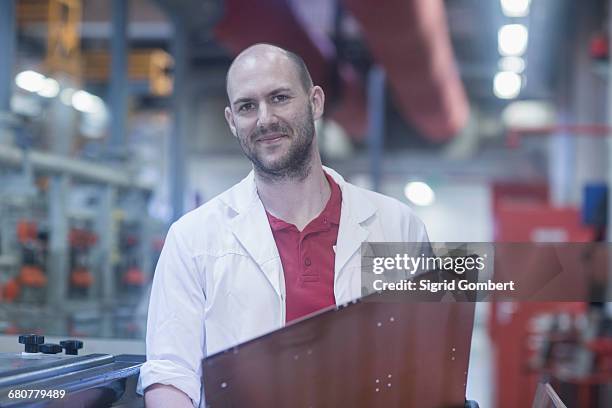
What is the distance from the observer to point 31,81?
7.36 m

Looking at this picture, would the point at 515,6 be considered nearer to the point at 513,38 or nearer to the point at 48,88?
the point at 513,38

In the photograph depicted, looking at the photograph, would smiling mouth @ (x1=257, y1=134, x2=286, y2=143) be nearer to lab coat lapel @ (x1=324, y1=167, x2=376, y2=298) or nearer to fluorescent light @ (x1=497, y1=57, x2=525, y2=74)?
lab coat lapel @ (x1=324, y1=167, x2=376, y2=298)

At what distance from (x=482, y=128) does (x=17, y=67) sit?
6.66 metres

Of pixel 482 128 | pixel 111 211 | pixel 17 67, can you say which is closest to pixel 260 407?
pixel 111 211

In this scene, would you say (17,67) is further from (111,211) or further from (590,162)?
(590,162)

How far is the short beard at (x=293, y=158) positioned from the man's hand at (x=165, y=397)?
0.36 m

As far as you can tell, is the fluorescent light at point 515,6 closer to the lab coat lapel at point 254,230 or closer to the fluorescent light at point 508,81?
the fluorescent light at point 508,81

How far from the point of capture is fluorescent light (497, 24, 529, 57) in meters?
5.33

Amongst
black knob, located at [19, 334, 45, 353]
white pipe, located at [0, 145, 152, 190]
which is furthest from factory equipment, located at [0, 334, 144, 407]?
white pipe, located at [0, 145, 152, 190]

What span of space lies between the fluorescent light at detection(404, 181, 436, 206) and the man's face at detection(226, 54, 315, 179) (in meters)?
0.68

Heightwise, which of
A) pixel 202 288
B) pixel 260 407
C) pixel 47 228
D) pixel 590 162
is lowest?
pixel 260 407

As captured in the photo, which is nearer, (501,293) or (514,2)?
(501,293)

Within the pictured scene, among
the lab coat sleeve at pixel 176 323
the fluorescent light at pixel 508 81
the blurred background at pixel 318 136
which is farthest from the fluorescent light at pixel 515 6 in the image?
the lab coat sleeve at pixel 176 323

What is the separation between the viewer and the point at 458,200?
951cm
